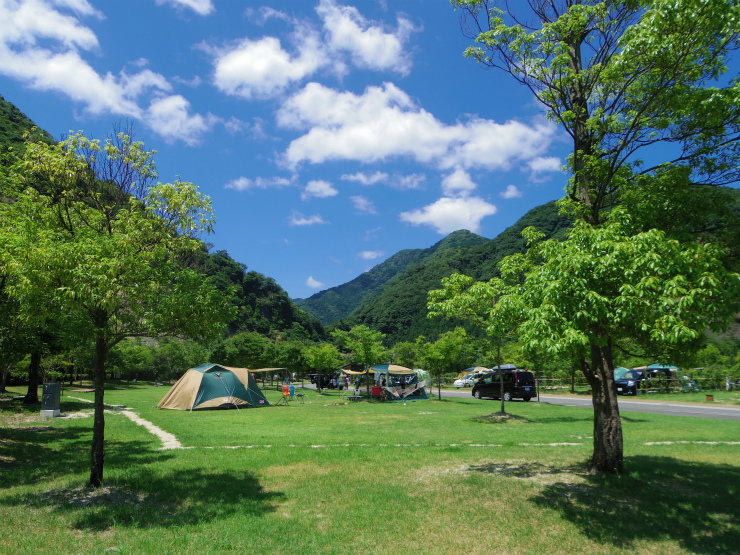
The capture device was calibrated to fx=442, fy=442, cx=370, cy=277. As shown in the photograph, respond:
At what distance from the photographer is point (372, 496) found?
249 inches

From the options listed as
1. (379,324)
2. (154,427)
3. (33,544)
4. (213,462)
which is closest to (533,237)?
(213,462)

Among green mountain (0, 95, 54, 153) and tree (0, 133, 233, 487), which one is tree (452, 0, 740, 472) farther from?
green mountain (0, 95, 54, 153)

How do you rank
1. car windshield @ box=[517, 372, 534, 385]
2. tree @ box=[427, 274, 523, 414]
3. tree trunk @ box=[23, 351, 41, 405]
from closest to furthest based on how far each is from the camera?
tree @ box=[427, 274, 523, 414], tree trunk @ box=[23, 351, 41, 405], car windshield @ box=[517, 372, 534, 385]

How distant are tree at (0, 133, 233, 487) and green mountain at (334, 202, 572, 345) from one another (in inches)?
3297

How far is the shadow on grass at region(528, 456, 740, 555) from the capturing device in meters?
4.88

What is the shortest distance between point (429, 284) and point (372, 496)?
11747 centimetres

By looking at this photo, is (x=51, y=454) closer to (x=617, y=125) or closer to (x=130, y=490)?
(x=130, y=490)

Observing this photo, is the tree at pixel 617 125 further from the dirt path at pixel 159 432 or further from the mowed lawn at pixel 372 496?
the dirt path at pixel 159 432

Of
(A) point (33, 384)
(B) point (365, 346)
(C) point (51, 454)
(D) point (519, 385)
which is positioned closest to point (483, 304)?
(C) point (51, 454)

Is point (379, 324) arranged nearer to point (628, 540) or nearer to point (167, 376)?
point (167, 376)

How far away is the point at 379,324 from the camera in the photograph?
12344 cm

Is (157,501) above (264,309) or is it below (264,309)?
below

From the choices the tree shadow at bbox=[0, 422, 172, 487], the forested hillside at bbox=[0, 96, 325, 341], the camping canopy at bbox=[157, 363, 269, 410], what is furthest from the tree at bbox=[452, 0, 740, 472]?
the forested hillside at bbox=[0, 96, 325, 341]

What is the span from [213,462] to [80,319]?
373cm
